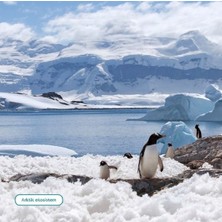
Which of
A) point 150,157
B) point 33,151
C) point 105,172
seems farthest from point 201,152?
point 33,151

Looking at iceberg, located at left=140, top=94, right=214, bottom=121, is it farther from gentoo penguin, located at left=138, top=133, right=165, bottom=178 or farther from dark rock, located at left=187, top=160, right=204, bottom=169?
gentoo penguin, located at left=138, top=133, right=165, bottom=178

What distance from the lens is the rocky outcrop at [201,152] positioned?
1698 centimetres

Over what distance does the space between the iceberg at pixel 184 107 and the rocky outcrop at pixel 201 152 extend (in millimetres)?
62302

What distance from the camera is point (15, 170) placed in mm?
14141


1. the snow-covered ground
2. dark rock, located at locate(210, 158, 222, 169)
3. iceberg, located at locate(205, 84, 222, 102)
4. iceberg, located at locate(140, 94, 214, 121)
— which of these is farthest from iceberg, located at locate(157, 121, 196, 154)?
iceberg, located at locate(205, 84, 222, 102)

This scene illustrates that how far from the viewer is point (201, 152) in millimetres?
18500

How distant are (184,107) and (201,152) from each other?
68.8 meters

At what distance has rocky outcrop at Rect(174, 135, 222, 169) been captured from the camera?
17.0m

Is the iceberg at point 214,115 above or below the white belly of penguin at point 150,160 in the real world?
below

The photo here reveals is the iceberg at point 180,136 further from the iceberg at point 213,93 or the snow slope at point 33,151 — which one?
the iceberg at point 213,93

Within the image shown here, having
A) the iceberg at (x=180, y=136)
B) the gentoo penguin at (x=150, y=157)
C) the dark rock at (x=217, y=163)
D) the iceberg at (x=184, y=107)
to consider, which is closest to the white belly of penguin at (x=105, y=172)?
the gentoo penguin at (x=150, y=157)

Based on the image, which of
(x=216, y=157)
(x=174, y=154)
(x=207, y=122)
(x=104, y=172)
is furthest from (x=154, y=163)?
(x=207, y=122)

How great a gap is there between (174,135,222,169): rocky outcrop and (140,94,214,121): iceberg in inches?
2453

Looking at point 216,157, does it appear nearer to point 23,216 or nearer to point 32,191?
point 32,191
